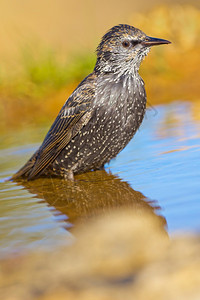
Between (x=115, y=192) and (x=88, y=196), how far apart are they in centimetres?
21

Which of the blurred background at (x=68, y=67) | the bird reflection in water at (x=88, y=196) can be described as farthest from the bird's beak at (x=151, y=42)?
the blurred background at (x=68, y=67)

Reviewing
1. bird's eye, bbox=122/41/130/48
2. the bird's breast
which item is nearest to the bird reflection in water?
the bird's breast

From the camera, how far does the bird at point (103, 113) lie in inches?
187

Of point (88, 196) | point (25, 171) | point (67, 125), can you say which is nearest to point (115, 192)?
point (88, 196)

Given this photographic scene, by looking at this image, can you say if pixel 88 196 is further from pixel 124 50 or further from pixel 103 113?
pixel 124 50

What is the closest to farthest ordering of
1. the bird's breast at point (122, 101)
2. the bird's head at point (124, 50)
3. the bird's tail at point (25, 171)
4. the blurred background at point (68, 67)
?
the bird's breast at point (122, 101), the bird's head at point (124, 50), the bird's tail at point (25, 171), the blurred background at point (68, 67)

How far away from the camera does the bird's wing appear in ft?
15.9

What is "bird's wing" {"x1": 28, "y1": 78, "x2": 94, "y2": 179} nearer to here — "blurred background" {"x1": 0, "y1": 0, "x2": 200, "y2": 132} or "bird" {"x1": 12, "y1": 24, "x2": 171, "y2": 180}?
"bird" {"x1": 12, "y1": 24, "x2": 171, "y2": 180}

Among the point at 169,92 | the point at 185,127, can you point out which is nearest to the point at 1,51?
the point at 169,92

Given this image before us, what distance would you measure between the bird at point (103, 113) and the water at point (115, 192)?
0.20 m

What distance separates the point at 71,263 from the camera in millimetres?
2834

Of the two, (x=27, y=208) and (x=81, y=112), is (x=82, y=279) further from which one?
(x=81, y=112)

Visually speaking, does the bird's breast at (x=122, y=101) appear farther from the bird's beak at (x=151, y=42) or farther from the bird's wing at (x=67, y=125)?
the bird's beak at (x=151, y=42)

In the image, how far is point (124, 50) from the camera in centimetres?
500
